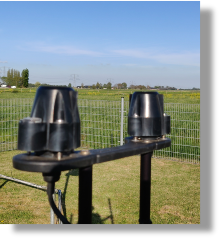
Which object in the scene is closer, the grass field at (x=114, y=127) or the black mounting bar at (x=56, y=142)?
the black mounting bar at (x=56, y=142)

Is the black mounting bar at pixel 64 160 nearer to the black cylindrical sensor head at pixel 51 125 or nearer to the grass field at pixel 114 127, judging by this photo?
the black cylindrical sensor head at pixel 51 125

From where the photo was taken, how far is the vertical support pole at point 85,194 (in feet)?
2.57

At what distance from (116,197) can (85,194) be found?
3013mm

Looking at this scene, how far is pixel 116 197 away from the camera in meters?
3.69

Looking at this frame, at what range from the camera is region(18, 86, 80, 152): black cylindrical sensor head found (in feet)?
2.37

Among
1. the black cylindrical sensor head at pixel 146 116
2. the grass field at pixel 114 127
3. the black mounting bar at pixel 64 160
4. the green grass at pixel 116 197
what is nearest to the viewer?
the black mounting bar at pixel 64 160

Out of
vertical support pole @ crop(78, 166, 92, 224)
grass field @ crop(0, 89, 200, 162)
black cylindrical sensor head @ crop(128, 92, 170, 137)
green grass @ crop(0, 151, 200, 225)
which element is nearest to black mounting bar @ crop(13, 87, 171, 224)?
vertical support pole @ crop(78, 166, 92, 224)

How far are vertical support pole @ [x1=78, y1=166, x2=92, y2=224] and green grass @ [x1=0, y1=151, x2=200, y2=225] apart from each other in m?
2.22

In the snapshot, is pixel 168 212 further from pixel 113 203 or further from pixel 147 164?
pixel 147 164

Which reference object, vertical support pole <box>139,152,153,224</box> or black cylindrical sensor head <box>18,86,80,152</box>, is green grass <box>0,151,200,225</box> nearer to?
vertical support pole <box>139,152,153,224</box>

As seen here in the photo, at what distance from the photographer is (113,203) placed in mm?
3486

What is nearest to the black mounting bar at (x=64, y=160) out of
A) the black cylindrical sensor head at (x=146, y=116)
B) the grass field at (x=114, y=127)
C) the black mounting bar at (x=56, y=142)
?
the black mounting bar at (x=56, y=142)

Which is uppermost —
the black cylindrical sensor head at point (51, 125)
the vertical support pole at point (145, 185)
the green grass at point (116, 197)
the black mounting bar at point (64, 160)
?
the black cylindrical sensor head at point (51, 125)

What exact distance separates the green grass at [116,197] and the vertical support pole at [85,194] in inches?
87.4
